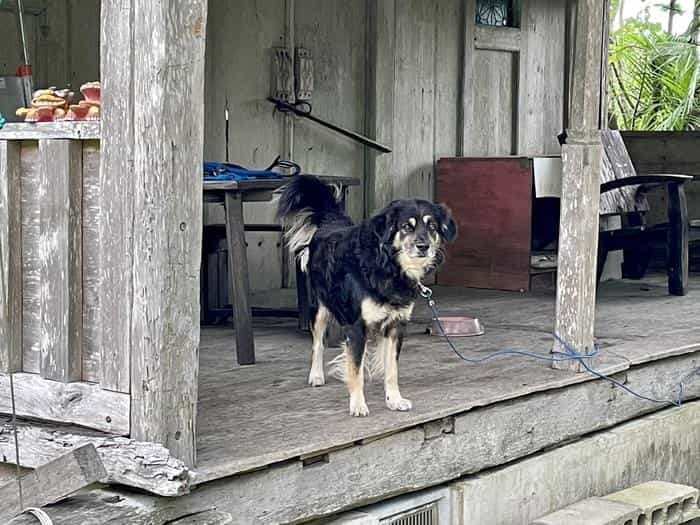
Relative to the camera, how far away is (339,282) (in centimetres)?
470

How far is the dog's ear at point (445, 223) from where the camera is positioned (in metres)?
4.55

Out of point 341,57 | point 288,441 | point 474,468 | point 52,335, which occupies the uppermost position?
point 341,57

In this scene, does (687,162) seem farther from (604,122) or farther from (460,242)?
(460,242)

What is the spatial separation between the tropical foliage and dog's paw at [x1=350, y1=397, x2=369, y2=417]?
27.0 ft

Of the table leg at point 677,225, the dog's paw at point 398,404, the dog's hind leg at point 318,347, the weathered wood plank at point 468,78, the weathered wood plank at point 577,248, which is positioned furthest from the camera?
the weathered wood plank at point 468,78

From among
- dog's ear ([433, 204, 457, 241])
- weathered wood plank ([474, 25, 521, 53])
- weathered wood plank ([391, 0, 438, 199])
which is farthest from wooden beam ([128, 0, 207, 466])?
weathered wood plank ([474, 25, 521, 53])

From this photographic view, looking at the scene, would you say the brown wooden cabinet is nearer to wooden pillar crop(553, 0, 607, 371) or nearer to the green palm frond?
wooden pillar crop(553, 0, 607, 371)

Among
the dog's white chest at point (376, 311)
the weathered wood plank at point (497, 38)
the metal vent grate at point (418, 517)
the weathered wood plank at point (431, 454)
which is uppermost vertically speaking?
the weathered wood plank at point (497, 38)

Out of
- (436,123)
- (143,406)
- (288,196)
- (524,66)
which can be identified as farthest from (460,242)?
(143,406)

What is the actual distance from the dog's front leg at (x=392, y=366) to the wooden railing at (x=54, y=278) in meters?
1.25

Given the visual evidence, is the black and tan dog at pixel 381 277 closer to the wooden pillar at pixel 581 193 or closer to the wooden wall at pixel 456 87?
the wooden pillar at pixel 581 193

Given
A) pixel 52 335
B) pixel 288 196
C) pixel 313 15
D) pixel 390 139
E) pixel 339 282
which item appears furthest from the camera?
pixel 390 139

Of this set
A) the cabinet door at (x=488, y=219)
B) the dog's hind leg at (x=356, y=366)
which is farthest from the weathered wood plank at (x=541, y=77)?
the dog's hind leg at (x=356, y=366)

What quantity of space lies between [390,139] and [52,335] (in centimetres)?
453
